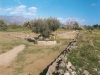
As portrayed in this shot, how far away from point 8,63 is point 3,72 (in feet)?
9.21

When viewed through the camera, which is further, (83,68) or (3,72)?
(3,72)

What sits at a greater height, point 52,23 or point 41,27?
point 52,23

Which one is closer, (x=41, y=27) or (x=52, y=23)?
(x=41, y=27)

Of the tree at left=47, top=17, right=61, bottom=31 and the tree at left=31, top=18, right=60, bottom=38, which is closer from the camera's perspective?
the tree at left=31, top=18, right=60, bottom=38

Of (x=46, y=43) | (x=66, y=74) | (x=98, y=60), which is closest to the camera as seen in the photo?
(x=66, y=74)

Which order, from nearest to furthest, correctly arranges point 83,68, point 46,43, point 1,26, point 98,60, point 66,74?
point 66,74
point 83,68
point 98,60
point 46,43
point 1,26

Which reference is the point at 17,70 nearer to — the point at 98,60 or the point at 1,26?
the point at 98,60

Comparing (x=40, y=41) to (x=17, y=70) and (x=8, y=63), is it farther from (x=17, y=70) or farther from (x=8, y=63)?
(x=17, y=70)

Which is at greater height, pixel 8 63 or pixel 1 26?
pixel 1 26

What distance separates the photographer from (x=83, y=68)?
11859 mm

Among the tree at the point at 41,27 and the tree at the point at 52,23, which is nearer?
the tree at the point at 41,27

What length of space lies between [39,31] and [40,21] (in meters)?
2.11

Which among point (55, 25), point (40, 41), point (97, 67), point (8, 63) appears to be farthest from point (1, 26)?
point (97, 67)

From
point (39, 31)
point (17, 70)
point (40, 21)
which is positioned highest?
point (40, 21)
